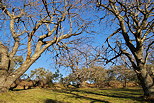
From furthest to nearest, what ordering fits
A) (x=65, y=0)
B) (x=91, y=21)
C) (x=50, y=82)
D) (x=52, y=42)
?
(x=50, y=82) < (x=91, y=21) < (x=52, y=42) < (x=65, y=0)

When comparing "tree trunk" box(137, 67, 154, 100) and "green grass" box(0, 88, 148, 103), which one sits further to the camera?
"green grass" box(0, 88, 148, 103)

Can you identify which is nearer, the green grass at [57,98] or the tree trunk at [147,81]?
the tree trunk at [147,81]

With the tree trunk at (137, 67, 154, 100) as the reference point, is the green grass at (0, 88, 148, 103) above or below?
below

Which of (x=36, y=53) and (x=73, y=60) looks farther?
(x=73, y=60)

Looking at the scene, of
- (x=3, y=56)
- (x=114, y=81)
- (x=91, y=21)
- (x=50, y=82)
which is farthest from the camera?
(x=114, y=81)

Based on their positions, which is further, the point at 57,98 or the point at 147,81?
the point at 57,98

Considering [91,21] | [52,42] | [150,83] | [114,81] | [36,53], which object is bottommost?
[114,81]

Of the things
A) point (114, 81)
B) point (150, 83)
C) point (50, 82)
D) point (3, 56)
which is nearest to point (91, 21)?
point (150, 83)

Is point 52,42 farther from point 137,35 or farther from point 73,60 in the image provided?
point 137,35

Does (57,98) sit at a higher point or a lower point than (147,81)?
lower

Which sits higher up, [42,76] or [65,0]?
[65,0]

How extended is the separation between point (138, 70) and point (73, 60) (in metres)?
3.00

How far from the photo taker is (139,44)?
15.0 feet

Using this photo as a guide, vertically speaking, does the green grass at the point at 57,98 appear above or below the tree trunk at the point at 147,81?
below
